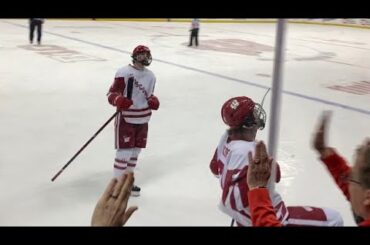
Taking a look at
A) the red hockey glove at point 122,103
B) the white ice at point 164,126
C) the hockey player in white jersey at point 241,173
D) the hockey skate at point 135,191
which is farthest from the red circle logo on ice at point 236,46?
the hockey player in white jersey at point 241,173

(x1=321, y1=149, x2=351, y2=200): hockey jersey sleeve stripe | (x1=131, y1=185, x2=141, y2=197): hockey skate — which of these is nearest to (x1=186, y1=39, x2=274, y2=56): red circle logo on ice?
(x1=131, y1=185, x2=141, y2=197): hockey skate

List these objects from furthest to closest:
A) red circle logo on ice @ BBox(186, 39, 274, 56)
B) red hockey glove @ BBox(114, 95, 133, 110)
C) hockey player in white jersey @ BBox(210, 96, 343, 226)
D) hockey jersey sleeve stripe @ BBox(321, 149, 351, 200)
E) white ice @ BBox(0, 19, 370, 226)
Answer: red circle logo on ice @ BBox(186, 39, 274, 56) < white ice @ BBox(0, 19, 370, 226) < red hockey glove @ BBox(114, 95, 133, 110) < hockey player in white jersey @ BBox(210, 96, 343, 226) < hockey jersey sleeve stripe @ BBox(321, 149, 351, 200)

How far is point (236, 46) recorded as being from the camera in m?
11.5

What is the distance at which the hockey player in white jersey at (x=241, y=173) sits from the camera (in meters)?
1.86

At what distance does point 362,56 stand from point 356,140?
6308 millimetres

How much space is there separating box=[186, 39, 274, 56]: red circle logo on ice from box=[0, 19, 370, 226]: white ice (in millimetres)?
421

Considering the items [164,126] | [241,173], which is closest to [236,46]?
[164,126]

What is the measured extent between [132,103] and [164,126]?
1955 mm

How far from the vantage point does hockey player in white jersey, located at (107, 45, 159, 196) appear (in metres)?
3.11

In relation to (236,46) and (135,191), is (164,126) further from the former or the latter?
(236,46)

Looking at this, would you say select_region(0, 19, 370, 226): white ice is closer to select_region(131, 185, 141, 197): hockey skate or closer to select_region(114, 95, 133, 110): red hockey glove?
select_region(131, 185, 141, 197): hockey skate

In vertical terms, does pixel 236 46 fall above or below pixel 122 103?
above

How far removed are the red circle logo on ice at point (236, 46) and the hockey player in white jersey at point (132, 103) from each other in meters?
7.36

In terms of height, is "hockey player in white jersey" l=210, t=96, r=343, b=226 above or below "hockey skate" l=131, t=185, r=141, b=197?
above
